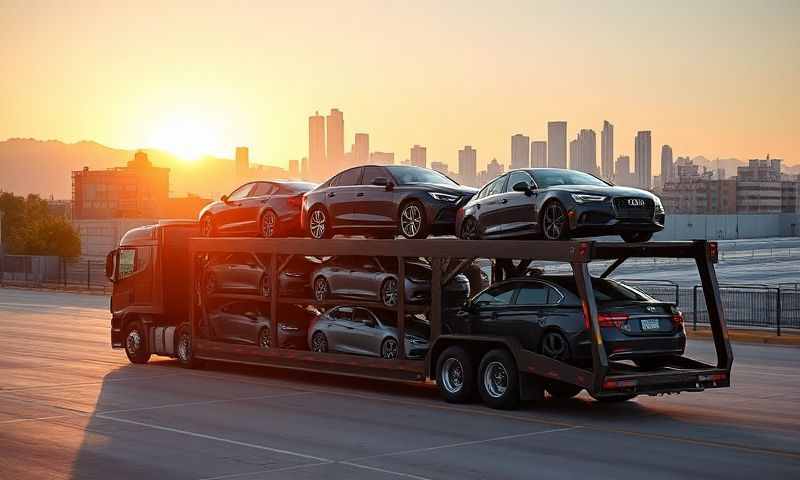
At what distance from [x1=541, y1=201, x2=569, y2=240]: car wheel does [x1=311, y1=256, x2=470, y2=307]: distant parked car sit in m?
1.80

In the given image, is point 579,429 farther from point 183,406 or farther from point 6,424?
point 6,424

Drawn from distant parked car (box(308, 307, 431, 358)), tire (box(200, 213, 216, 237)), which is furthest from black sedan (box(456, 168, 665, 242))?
tire (box(200, 213, 216, 237))

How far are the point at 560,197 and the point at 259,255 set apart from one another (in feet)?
21.7

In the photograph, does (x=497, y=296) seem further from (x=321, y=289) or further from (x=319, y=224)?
(x=319, y=224)

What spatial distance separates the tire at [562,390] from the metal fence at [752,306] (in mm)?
14954

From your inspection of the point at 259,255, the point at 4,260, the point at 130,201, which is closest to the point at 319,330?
the point at 259,255

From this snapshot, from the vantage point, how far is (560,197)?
16.3 metres

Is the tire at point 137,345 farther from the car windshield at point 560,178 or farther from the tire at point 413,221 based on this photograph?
the car windshield at point 560,178

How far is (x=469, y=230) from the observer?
18078 mm

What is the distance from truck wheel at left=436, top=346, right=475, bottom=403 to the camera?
1688cm

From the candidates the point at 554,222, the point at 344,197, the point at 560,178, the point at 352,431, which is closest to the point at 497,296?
the point at 554,222

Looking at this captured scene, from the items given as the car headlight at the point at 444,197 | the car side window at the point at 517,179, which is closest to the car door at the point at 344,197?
the car headlight at the point at 444,197

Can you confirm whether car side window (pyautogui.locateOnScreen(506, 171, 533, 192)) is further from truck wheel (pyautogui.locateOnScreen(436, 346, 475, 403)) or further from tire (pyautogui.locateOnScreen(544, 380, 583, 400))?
tire (pyautogui.locateOnScreen(544, 380, 583, 400))

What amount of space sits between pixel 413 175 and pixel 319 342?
3164mm
